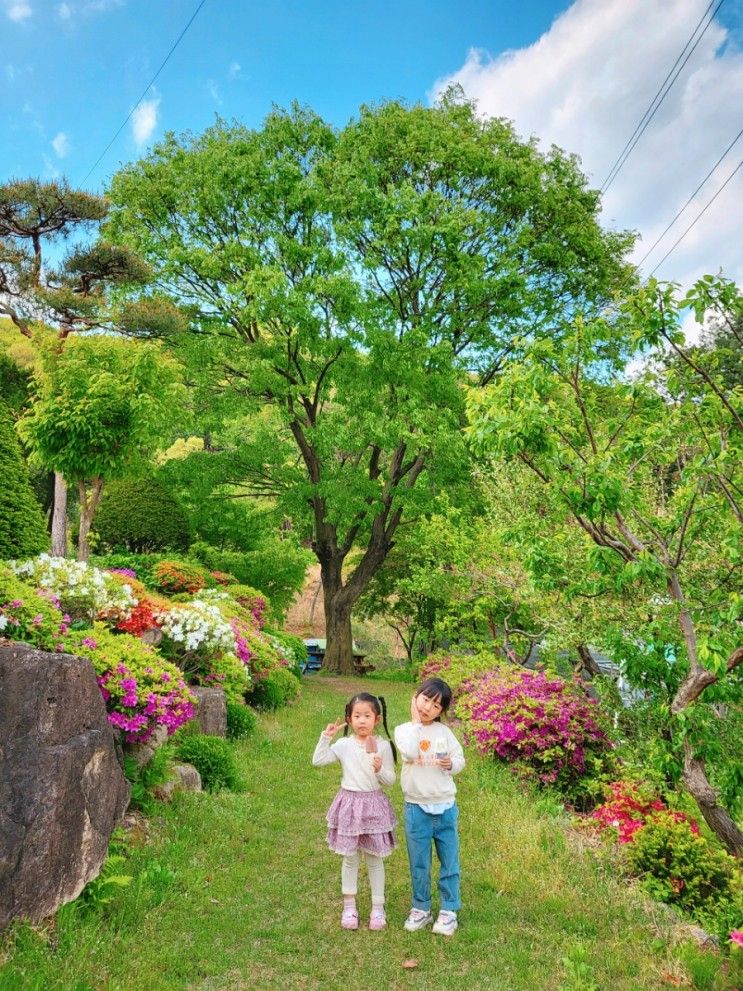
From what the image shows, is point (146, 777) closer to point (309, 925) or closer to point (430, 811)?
point (309, 925)

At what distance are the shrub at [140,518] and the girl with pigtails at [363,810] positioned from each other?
1279 centimetres

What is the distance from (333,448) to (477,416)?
1406 cm

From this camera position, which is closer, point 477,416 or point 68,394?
point 477,416

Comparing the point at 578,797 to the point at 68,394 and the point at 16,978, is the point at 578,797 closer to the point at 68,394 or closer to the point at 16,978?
the point at 16,978

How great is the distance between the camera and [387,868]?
5.69 metres

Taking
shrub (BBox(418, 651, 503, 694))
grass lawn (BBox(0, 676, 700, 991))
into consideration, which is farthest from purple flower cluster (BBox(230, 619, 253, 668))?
grass lawn (BBox(0, 676, 700, 991))

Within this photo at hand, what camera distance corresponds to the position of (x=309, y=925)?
15.2ft

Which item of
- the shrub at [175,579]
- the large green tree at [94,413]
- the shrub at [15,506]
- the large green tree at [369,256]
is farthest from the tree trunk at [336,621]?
the shrub at [15,506]

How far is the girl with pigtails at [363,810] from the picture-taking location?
459 centimetres

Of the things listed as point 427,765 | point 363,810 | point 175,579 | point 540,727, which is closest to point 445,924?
point 363,810

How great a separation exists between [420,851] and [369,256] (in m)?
14.5

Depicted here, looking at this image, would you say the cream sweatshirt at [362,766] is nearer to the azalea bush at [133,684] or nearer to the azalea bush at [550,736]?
the azalea bush at [133,684]

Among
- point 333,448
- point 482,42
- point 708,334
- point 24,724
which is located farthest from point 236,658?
point 708,334

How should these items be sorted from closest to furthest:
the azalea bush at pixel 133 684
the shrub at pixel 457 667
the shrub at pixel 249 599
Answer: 1. the azalea bush at pixel 133 684
2. the shrub at pixel 457 667
3. the shrub at pixel 249 599
